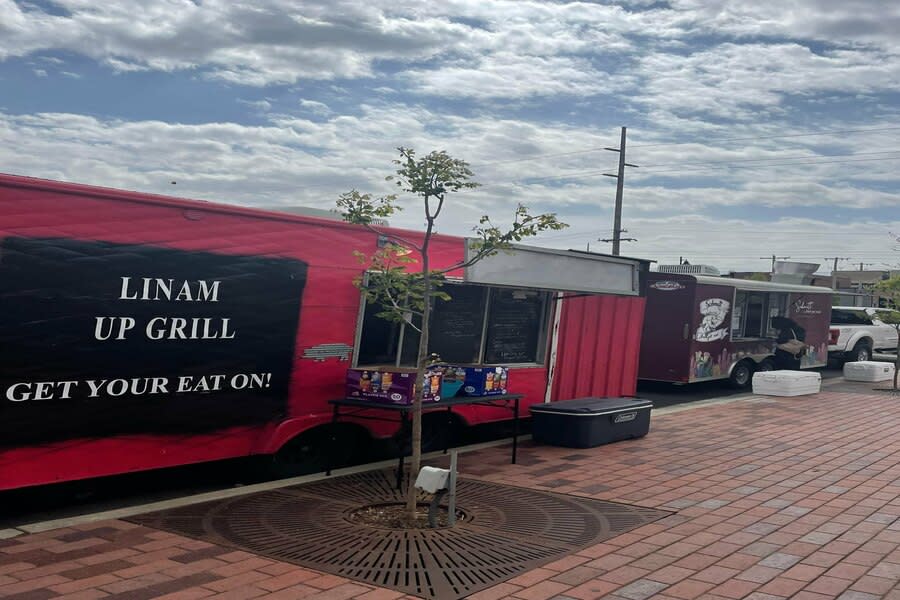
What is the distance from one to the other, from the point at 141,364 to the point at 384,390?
7.04 ft

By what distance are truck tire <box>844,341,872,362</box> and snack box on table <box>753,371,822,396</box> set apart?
27.7 feet

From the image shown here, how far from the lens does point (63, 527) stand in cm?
593

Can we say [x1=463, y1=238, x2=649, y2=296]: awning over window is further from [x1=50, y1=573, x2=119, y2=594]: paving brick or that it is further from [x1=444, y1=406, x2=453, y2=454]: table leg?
[x1=50, y1=573, x2=119, y2=594]: paving brick

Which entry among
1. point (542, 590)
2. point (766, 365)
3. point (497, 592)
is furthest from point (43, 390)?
point (766, 365)

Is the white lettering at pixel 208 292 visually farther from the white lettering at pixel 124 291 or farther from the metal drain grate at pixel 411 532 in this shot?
the metal drain grate at pixel 411 532

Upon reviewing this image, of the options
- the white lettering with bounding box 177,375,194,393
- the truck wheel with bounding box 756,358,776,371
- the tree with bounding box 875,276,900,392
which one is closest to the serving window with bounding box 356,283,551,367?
the white lettering with bounding box 177,375,194,393

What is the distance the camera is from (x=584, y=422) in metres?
9.69

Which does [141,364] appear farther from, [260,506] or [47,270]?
[260,506]

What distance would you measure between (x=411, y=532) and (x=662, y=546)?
182 cm

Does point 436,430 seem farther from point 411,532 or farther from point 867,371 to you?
point 867,371

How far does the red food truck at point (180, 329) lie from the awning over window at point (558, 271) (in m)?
0.03

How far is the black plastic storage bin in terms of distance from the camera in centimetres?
970

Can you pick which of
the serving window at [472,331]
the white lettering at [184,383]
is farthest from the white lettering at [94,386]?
the serving window at [472,331]

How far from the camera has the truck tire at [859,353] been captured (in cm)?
2361
